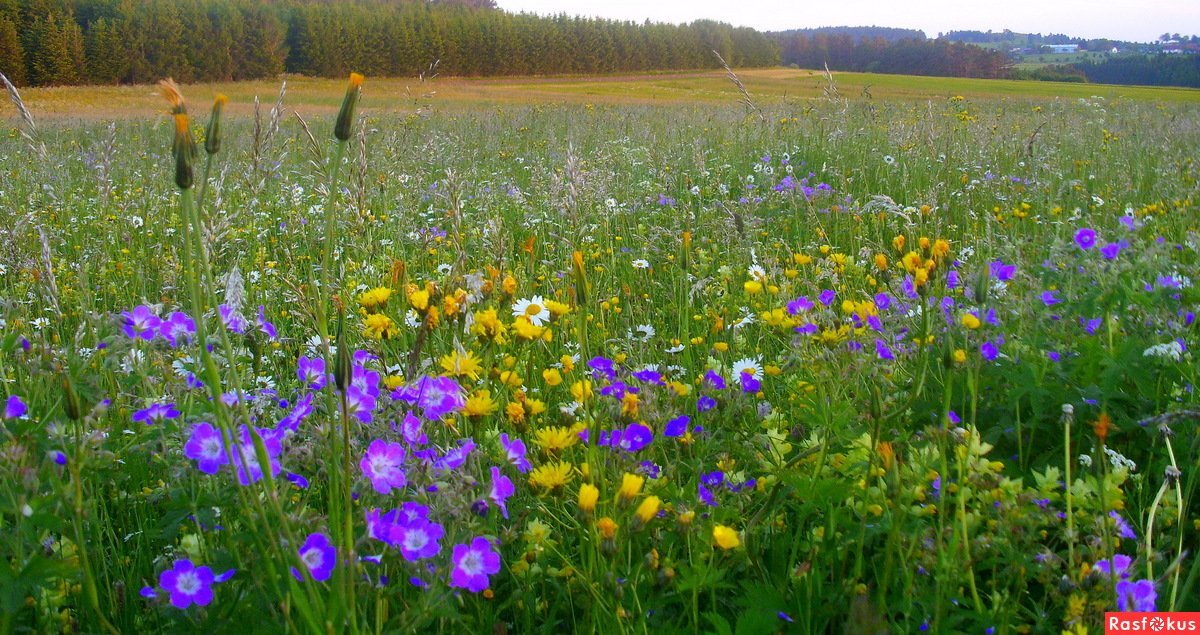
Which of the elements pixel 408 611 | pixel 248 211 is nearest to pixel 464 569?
pixel 408 611

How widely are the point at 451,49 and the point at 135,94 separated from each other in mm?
28030

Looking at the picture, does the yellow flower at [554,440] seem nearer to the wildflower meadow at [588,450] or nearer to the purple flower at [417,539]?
the wildflower meadow at [588,450]

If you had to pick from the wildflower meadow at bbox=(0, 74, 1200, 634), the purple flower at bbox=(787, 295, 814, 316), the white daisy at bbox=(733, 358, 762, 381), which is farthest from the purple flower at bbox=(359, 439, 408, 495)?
the purple flower at bbox=(787, 295, 814, 316)

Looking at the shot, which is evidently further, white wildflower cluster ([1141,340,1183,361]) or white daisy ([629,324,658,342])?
white daisy ([629,324,658,342])

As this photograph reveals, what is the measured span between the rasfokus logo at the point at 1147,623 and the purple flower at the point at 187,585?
49.7 inches

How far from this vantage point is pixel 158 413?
1.36 meters

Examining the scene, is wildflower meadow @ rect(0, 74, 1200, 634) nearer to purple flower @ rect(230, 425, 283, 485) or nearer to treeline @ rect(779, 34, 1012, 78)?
purple flower @ rect(230, 425, 283, 485)

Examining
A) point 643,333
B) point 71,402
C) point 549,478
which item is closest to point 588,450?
point 549,478

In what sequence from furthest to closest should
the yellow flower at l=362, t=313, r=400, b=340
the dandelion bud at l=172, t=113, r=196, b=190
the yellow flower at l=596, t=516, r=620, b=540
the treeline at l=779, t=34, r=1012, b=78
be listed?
the treeline at l=779, t=34, r=1012, b=78, the yellow flower at l=362, t=313, r=400, b=340, the yellow flower at l=596, t=516, r=620, b=540, the dandelion bud at l=172, t=113, r=196, b=190

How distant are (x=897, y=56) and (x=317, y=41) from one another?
4505cm

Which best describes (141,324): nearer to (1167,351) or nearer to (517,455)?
(517,455)

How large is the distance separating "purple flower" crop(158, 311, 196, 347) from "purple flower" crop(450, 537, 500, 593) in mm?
723

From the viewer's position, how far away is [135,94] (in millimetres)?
27203

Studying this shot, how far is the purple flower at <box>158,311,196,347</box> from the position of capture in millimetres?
1403
